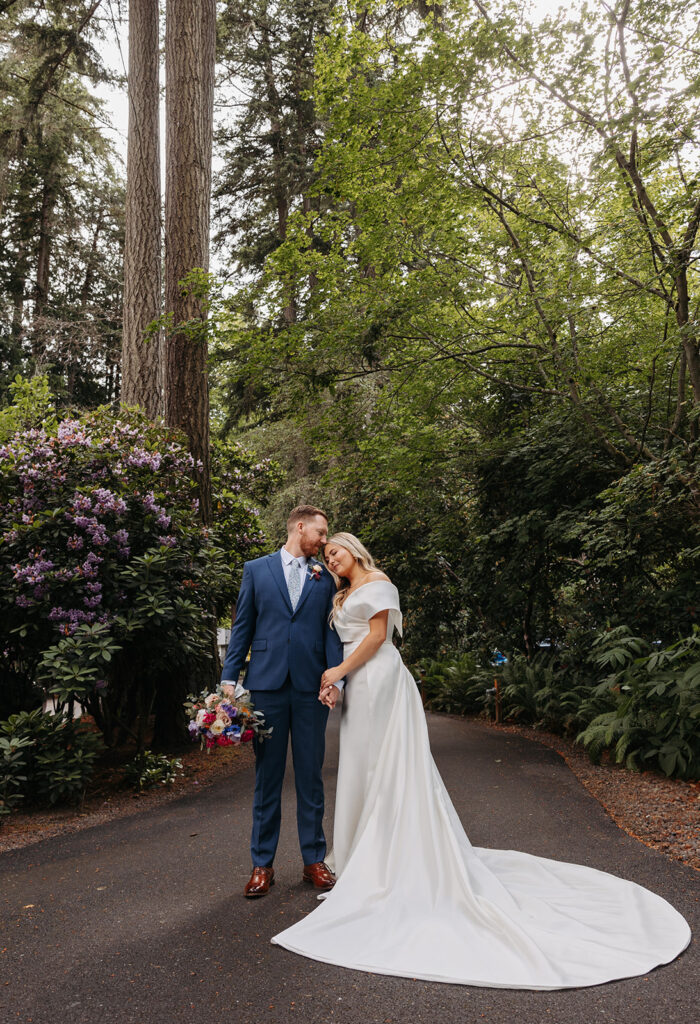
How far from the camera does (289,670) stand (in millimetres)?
4301

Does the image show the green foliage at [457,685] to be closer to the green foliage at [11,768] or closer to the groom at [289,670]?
the green foliage at [11,768]

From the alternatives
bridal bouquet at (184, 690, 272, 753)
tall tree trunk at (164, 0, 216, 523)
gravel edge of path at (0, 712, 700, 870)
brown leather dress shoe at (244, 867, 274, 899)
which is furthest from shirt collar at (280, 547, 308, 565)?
tall tree trunk at (164, 0, 216, 523)

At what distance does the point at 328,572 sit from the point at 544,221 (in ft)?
19.6

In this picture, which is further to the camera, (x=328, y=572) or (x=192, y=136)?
(x=192, y=136)

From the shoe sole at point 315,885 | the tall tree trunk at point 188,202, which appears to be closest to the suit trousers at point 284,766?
the shoe sole at point 315,885

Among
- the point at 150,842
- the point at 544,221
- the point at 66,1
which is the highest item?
Result: the point at 66,1

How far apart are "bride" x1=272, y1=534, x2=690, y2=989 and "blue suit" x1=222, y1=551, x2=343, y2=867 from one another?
0.15 meters

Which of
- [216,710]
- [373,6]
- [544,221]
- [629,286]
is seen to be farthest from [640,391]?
A: [216,710]

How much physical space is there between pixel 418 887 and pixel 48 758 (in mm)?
3881

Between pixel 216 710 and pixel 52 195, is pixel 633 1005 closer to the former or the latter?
pixel 216 710

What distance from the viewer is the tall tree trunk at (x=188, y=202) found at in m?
9.55

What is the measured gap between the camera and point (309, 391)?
912 centimetres

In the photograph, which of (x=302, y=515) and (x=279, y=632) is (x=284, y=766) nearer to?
(x=279, y=632)

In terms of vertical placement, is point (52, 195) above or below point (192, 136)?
above
